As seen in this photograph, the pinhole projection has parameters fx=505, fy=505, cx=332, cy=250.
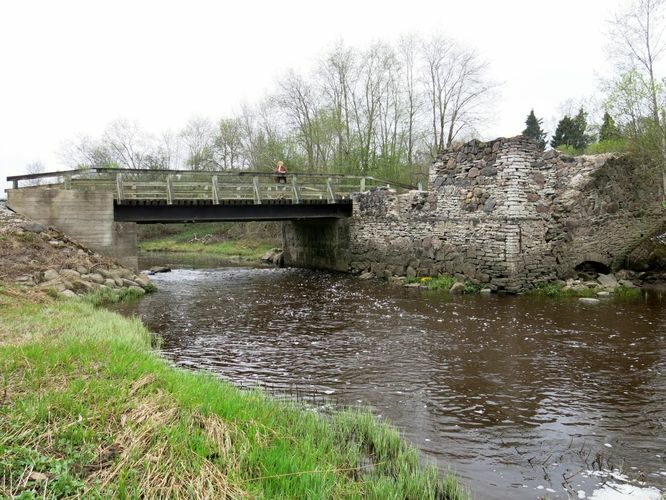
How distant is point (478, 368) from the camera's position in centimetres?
782

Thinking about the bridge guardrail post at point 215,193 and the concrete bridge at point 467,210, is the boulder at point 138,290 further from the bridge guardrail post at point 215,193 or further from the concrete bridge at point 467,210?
the bridge guardrail post at point 215,193

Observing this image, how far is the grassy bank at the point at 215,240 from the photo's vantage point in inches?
1411

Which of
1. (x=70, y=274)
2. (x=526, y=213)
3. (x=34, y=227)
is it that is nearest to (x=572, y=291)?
(x=526, y=213)

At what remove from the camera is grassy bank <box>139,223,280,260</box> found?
35.8m

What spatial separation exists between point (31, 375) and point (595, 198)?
15349 mm

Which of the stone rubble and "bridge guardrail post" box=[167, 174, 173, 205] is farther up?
"bridge guardrail post" box=[167, 174, 173, 205]

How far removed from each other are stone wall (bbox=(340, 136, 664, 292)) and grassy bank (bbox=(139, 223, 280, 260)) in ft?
60.0

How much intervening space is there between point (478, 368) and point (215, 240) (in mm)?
34797

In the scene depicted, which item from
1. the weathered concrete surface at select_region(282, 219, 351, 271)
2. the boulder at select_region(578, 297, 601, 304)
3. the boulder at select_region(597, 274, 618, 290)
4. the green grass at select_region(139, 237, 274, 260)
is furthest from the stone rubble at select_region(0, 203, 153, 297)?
the green grass at select_region(139, 237, 274, 260)

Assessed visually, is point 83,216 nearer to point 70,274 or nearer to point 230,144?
point 70,274

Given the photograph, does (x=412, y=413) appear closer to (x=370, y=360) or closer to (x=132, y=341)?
(x=370, y=360)

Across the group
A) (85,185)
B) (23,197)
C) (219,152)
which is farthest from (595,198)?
(219,152)

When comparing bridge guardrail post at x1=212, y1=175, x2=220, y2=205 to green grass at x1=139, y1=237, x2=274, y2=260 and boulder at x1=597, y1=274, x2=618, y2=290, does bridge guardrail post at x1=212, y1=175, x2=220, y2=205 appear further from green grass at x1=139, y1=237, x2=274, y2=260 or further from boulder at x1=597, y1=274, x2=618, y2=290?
boulder at x1=597, y1=274, x2=618, y2=290

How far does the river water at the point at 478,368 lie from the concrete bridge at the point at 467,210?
1962 millimetres
